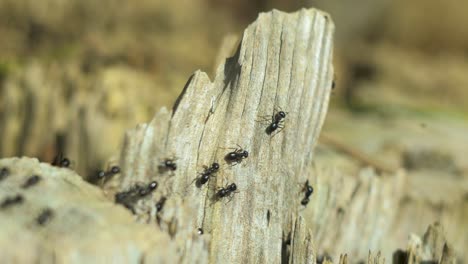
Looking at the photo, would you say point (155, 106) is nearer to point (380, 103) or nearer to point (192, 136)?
point (192, 136)

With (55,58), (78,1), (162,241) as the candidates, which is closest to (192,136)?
(162,241)

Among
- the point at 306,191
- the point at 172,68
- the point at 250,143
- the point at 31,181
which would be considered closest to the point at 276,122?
the point at 250,143

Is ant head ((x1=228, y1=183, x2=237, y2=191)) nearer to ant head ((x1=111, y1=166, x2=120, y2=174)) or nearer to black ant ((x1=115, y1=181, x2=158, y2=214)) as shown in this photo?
black ant ((x1=115, y1=181, x2=158, y2=214))

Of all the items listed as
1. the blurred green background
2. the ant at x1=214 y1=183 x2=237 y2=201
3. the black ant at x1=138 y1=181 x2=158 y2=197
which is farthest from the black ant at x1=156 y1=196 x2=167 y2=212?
the blurred green background

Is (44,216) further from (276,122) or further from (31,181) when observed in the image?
(276,122)

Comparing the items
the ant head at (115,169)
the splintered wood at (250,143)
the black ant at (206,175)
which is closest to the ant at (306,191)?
the splintered wood at (250,143)

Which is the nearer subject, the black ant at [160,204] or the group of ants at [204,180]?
the black ant at [160,204]

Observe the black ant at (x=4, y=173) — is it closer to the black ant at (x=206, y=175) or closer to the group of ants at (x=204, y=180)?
the group of ants at (x=204, y=180)
